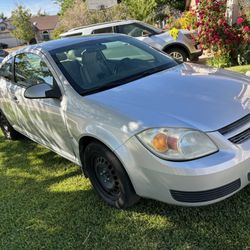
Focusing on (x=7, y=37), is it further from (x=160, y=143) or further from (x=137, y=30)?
(x=160, y=143)

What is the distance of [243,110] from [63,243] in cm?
199

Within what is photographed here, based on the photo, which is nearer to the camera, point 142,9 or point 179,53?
point 179,53

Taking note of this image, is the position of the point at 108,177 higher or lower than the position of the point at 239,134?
lower

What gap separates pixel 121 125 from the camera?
300 centimetres

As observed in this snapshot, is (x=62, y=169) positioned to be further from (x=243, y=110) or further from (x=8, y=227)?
(x=243, y=110)

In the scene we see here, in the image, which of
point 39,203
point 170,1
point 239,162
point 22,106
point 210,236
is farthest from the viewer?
point 170,1

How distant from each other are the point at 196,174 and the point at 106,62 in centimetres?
204

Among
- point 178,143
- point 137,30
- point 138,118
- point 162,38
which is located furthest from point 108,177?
point 137,30

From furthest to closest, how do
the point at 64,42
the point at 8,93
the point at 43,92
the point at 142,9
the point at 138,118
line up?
the point at 142,9 < the point at 8,93 < the point at 64,42 < the point at 43,92 < the point at 138,118

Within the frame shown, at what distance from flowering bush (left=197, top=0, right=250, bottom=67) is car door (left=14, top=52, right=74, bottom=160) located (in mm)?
6062

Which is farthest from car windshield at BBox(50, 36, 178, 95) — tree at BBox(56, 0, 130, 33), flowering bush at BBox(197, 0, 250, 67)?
tree at BBox(56, 0, 130, 33)

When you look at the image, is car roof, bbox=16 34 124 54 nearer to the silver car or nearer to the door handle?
the silver car

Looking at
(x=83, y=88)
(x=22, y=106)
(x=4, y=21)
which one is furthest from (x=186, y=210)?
(x=4, y=21)

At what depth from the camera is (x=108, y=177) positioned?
134 inches
